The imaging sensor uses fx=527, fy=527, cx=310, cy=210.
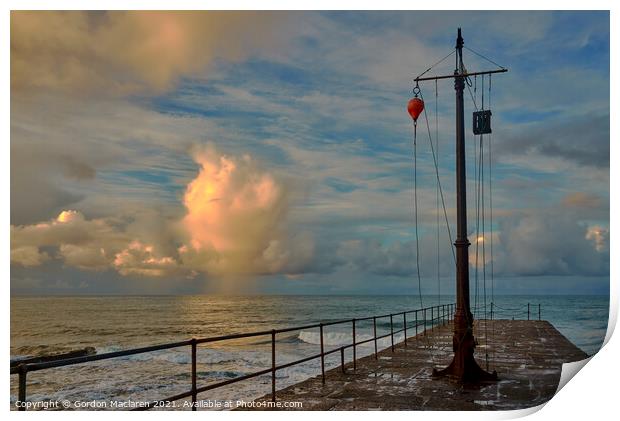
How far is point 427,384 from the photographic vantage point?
29.3ft

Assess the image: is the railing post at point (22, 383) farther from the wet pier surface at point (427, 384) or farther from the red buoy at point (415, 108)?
the red buoy at point (415, 108)

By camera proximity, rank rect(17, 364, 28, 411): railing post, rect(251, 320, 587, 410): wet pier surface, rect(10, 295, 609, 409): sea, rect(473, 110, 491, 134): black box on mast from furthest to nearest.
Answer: rect(10, 295, 609, 409): sea → rect(473, 110, 491, 134): black box on mast → rect(251, 320, 587, 410): wet pier surface → rect(17, 364, 28, 411): railing post

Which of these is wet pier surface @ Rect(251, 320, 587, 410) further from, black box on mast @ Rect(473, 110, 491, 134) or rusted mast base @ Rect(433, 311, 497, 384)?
black box on mast @ Rect(473, 110, 491, 134)

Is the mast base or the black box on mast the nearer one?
the mast base

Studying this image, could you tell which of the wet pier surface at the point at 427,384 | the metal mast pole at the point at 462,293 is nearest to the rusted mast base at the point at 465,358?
the metal mast pole at the point at 462,293

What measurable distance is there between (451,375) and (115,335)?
5164cm

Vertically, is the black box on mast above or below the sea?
above

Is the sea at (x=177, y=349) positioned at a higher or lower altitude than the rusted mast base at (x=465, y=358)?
lower

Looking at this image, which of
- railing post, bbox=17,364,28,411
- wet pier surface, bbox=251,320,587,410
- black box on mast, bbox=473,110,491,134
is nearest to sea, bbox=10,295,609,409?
wet pier surface, bbox=251,320,587,410

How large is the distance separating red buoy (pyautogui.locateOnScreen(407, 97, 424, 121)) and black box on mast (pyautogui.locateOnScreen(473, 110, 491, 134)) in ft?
3.34

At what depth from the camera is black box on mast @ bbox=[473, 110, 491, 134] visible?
31.0 ft

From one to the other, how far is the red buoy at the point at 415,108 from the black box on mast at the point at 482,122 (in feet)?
3.34

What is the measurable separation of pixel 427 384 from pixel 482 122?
15.5ft

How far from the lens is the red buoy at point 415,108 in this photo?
941 cm
